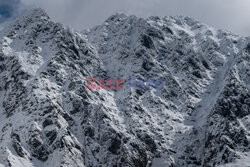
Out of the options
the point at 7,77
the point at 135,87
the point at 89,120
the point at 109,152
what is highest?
the point at 135,87

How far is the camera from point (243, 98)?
613 feet

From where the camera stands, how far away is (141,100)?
19188cm

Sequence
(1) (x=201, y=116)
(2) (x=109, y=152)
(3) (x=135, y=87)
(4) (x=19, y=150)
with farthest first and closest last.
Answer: (3) (x=135, y=87)
(1) (x=201, y=116)
(2) (x=109, y=152)
(4) (x=19, y=150)

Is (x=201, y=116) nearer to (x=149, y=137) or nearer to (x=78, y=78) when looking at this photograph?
(x=149, y=137)

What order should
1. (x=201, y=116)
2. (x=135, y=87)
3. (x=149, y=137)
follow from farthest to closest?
(x=135, y=87) < (x=201, y=116) < (x=149, y=137)

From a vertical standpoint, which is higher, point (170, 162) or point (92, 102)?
Result: point (92, 102)

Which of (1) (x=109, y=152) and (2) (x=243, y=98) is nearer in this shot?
(1) (x=109, y=152)

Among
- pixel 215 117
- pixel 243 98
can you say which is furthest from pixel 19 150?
pixel 243 98

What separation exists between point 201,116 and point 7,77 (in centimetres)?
8951

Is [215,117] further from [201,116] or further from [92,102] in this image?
[92,102]

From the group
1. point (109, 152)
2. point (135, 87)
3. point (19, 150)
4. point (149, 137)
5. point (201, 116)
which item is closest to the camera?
point (19, 150)

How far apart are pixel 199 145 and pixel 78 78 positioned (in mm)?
61142

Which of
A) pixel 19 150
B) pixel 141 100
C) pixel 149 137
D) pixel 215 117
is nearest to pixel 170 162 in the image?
pixel 149 137

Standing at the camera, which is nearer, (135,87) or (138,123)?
(138,123)
